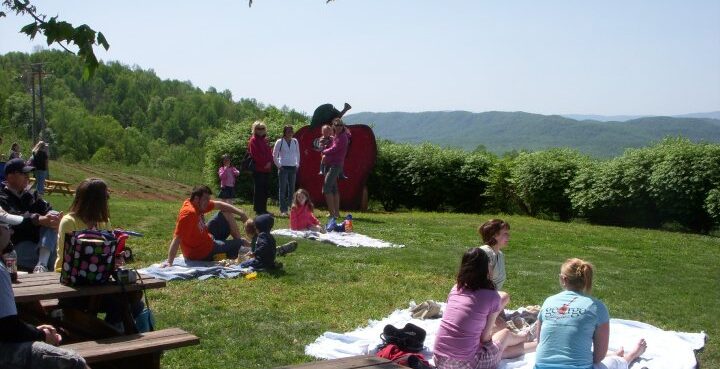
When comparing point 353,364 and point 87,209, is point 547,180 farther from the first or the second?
point 353,364

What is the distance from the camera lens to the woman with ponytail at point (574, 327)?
5.51 m

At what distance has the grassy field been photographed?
7.19 metres

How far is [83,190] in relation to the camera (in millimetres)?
6883

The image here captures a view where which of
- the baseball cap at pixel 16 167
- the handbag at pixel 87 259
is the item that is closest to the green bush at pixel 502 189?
the baseball cap at pixel 16 167

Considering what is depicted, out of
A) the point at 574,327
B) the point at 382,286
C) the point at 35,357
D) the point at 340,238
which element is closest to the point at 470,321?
the point at 574,327

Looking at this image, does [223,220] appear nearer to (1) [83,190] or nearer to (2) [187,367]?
(1) [83,190]

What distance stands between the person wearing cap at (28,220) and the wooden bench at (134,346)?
2900 mm

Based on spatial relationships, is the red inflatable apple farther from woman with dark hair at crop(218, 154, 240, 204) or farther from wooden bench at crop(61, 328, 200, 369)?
wooden bench at crop(61, 328, 200, 369)

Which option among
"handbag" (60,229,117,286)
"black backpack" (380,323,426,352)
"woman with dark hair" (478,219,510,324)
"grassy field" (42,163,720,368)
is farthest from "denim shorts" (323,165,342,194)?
"handbag" (60,229,117,286)

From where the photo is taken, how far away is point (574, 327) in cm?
551

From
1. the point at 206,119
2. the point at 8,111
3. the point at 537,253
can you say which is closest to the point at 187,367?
the point at 537,253

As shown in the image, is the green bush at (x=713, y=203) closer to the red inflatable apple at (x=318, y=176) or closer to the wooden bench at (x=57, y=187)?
the red inflatable apple at (x=318, y=176)

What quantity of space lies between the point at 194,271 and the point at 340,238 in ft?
12.2

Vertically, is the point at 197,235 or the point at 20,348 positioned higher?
the point at 20,348
